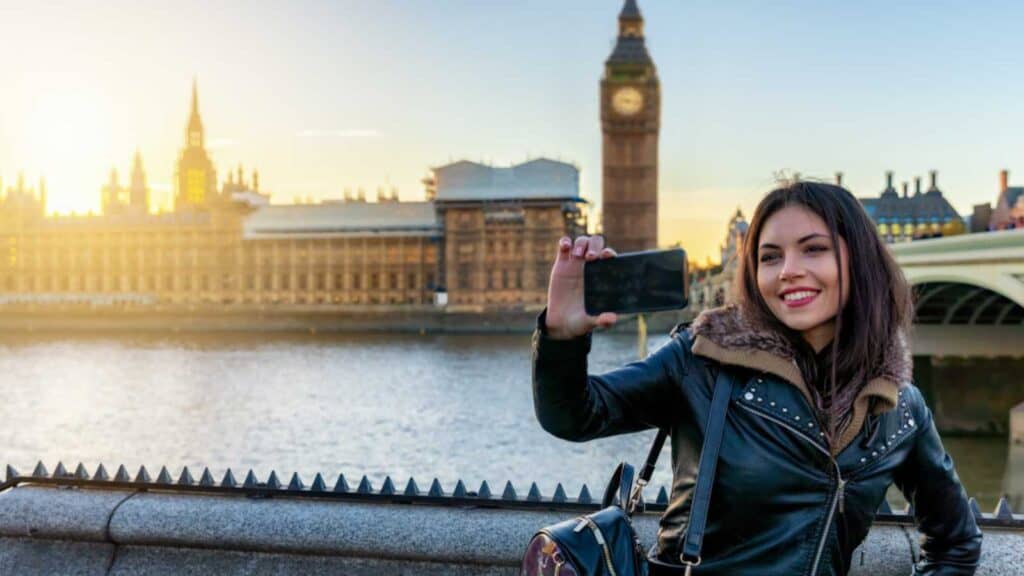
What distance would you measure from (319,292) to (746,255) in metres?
61.8

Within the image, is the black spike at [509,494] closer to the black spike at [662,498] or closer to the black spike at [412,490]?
the black spike at [412,490]

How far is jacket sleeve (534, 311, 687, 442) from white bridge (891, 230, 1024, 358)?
34.0ft

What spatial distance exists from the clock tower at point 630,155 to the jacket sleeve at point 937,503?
57.7m

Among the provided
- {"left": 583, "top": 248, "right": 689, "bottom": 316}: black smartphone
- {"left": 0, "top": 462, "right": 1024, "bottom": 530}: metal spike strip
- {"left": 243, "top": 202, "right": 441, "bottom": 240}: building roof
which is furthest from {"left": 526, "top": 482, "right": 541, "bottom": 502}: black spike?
{"left": 243, "top": 202, "right": 441, "bottom": 240}: building roof

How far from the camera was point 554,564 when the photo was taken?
120cm

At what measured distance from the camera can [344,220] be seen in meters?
62.8

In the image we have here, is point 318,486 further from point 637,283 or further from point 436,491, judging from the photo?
point 637,283

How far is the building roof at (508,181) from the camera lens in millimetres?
57844

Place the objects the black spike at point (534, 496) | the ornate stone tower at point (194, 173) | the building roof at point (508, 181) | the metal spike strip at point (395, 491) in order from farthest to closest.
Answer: the ornate stone tower at point (194, 173), the building roof at point (508, 181), the black spike at point (534, 496), the metal spike strip at point (395, 491)

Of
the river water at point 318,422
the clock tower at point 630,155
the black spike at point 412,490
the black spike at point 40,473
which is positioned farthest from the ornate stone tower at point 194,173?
the black spike at point 412,490

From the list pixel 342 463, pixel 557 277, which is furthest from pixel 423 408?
pixel 557 277

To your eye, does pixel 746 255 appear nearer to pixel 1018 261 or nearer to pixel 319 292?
pixel 1018 261

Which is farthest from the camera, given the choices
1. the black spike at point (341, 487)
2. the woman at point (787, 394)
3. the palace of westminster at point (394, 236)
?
the palace of westminster at point (394, 236)

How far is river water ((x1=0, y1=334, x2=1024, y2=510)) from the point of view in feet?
42.8
